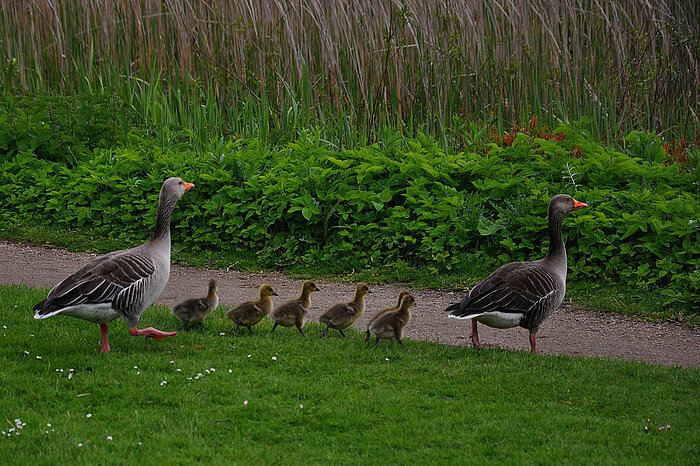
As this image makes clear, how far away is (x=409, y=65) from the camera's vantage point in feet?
43.5

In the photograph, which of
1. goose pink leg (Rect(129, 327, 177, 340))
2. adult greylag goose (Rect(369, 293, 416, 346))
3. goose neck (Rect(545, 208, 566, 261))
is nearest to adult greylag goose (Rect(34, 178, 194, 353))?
goose pink leg (Rect(129, 327, 177, 340))

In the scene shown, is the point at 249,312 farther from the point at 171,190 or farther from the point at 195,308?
the point at 171,190

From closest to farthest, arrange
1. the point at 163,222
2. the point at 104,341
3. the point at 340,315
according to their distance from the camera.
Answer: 1. the point at 104,341
2. the point at 163,222
3. the point at 340,315

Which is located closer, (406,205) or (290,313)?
(290,313)

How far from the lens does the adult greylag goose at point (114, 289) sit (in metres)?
6.48

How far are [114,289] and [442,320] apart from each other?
3701 millimetres

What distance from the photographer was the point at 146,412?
18.5 feet

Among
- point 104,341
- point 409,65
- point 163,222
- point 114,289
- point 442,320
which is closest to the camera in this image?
point 114,289

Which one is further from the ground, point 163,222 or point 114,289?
point 163,222

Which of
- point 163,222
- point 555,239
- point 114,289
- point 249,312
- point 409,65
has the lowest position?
point 249,312

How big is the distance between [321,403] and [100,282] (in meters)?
2.13

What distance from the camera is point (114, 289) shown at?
6617 mm

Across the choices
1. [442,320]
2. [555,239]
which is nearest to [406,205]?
[442,320]

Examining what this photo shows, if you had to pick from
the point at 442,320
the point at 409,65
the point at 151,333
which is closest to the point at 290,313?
the point at 151,333
